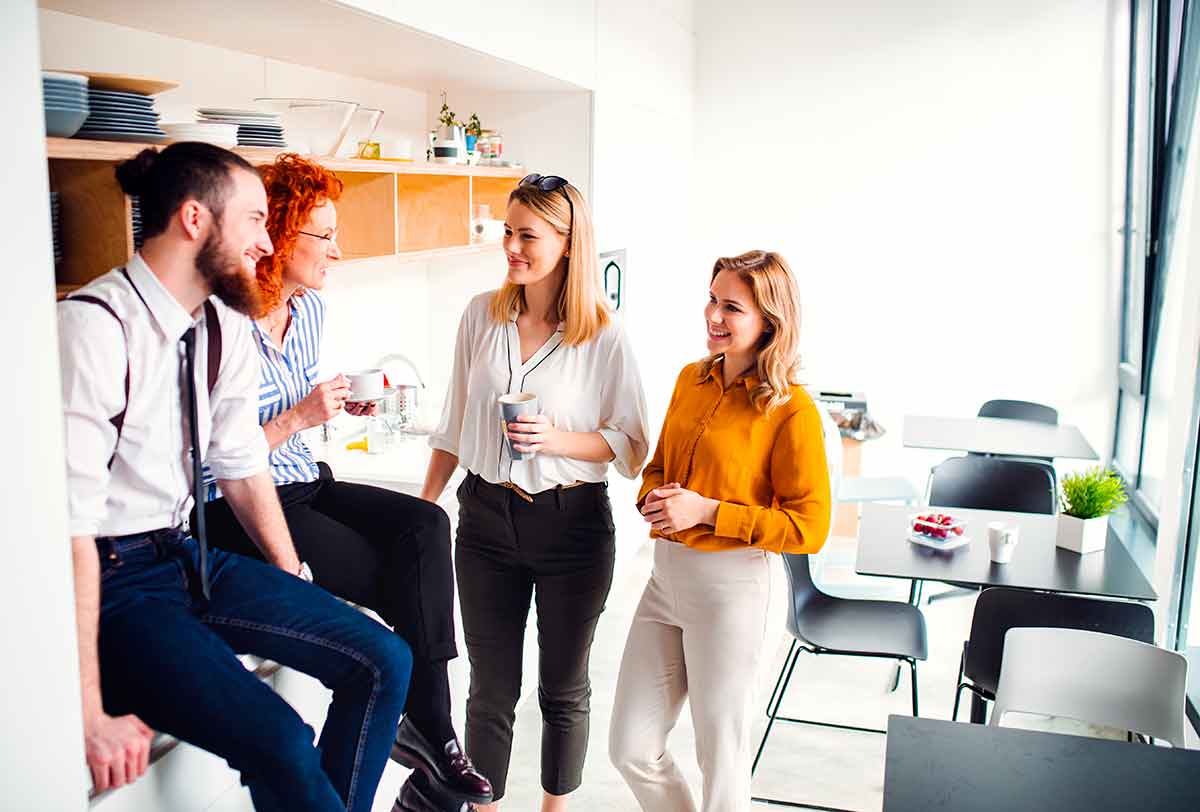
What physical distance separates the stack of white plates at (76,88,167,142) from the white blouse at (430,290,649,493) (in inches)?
34.4

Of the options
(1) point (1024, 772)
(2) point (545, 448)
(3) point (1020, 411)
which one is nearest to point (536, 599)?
(2) point (545, 448)

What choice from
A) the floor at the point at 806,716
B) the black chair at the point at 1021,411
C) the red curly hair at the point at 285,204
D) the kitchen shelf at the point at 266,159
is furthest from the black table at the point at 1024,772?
the black chair at the point at 1021,411

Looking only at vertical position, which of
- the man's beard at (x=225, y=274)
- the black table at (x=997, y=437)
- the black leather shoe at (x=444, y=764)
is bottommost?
the black leather shoe at (x=444, y=764)

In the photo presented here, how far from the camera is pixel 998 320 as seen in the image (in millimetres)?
6145

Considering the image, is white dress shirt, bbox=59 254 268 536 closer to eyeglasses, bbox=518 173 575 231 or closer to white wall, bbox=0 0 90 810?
white wall, bbox=0 0 90 810

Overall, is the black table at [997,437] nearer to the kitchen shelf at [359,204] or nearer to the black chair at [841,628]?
the black chair at [841,628]

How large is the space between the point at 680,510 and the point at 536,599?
47 cm

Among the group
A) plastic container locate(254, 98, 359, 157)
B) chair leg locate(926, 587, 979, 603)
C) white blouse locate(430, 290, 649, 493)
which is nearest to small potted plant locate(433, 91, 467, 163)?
plastic container locate(254, 98, 359, 157)

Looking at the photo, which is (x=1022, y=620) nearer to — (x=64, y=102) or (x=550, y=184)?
(x=550, y=184)

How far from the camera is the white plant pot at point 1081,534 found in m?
3.22

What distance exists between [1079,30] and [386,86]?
393 centimetres

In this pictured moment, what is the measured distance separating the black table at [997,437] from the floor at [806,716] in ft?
2.14

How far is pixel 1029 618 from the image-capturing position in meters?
3.04

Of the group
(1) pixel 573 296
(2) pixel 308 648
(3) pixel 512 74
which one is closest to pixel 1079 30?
(3) pixel 512 74
